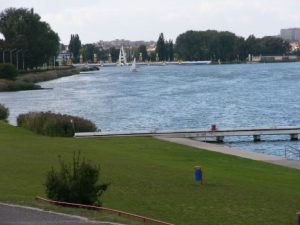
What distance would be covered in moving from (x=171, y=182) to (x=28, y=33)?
506ft

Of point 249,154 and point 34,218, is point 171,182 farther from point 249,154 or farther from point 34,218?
point 249,154

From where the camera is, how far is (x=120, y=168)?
81.8ft

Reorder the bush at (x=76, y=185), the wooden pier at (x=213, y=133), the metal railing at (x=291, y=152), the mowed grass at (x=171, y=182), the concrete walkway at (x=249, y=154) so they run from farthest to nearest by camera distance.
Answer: the wooden pier at (x=213, y=133) < the metal railing at (x=291, y=152) < the concrete walkway at (x=249, y=154) < the mowed grass at (x=171, y=182) < the bush at (x=76, y=185)

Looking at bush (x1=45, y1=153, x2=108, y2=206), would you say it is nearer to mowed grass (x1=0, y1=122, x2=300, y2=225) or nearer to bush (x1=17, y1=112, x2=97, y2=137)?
mowed grass (x1=0, y1=122, x2=300, y2=225)

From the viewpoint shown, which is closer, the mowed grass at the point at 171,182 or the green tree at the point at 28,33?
the mowed grass at the point at 171,182

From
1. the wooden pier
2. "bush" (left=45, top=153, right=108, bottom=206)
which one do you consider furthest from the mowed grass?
the wooden pier

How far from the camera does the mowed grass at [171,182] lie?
17500 mm

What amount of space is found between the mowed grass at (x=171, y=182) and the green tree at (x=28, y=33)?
13740 centimetres

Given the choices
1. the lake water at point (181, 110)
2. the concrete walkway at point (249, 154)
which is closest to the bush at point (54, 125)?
the concrete walkway at point (249, 154)

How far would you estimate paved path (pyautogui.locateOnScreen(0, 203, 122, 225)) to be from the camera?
1407cm

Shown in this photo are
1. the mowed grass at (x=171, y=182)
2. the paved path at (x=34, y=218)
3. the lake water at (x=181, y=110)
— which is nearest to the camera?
the paved path at (x=34, y=218)

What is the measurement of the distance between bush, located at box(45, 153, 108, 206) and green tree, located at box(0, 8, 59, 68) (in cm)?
15183

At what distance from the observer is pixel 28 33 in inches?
6767

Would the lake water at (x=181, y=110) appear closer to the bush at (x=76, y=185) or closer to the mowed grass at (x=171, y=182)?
the mowed grass at (x=171, y=182)
